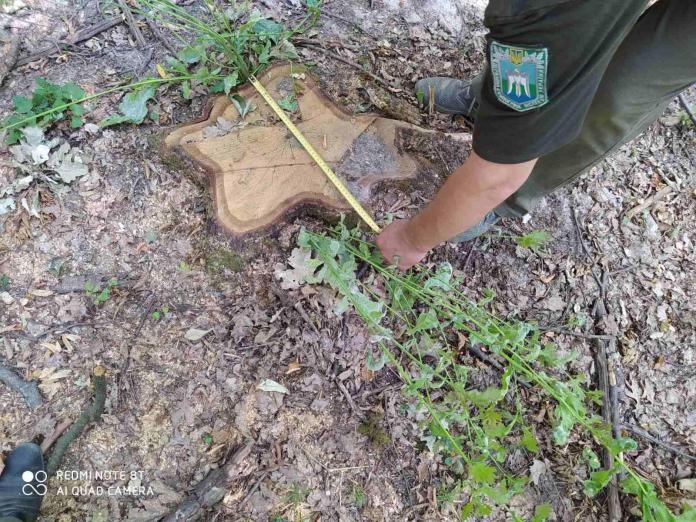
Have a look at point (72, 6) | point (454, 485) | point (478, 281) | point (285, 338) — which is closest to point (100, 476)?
point (285, 338)

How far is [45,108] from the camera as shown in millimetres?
2217

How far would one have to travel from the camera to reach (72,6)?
2.55 metres

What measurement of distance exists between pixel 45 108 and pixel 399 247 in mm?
1734

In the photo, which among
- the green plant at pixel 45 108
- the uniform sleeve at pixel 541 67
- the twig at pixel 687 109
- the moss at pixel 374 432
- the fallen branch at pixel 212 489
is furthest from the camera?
the twig at pixel 687 109

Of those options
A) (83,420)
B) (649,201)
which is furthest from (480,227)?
(83,420)

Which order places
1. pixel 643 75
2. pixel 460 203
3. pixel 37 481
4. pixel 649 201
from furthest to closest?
pixel 649 201
pixel 37 481
pixel 643 75
pixel 460 203

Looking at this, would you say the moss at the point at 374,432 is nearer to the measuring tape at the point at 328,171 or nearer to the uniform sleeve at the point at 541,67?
the measuring tape at the point at 328,171

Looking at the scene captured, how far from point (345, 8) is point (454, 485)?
2572 mm

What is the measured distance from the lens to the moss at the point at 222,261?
6.83 ft

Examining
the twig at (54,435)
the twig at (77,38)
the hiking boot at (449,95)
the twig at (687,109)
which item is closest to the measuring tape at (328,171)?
the hiking boot at (449,95)

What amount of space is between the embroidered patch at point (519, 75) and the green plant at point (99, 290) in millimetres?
1699

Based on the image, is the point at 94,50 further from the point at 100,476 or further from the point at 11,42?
the point at 100,476

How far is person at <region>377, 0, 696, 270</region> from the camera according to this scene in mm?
1009

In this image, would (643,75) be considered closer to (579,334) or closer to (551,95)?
(551,95)
